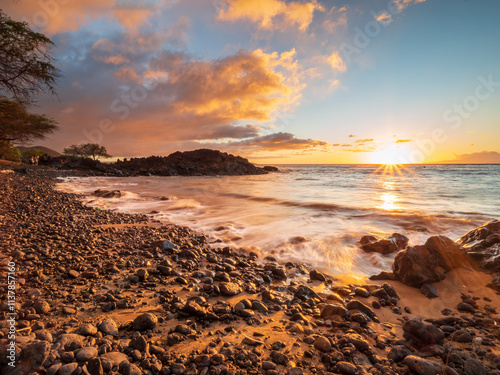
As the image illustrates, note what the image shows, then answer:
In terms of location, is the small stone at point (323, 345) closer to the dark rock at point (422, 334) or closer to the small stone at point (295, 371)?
the small stone at point (295, 371)

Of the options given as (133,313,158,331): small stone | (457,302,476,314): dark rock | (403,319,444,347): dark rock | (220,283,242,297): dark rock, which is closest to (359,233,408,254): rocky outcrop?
(457,302,476,314): dark rock

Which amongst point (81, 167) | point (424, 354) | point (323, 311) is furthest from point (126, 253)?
point (81, 167)

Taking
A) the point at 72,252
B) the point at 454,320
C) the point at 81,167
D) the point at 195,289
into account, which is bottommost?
the point at 454,320

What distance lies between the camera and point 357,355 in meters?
2.71

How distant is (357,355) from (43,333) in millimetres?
3467

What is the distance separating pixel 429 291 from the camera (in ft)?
14.7

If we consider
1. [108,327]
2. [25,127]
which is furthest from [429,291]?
[25,127]

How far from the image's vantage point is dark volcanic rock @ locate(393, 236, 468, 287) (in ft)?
15.7

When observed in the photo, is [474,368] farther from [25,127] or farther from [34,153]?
[34,153]

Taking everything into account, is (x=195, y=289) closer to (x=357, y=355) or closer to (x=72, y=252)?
(x=357, y=355)

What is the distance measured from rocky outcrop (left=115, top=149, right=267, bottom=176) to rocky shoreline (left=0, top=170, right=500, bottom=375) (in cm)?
5539

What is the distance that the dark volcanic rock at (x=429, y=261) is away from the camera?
4797 mm

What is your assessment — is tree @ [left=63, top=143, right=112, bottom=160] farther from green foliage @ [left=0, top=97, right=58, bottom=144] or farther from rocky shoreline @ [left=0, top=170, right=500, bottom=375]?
rocky shoreline @ [left=0, top=170, right=500, bottom=375]

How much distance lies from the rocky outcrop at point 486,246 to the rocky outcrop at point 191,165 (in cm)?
5854
